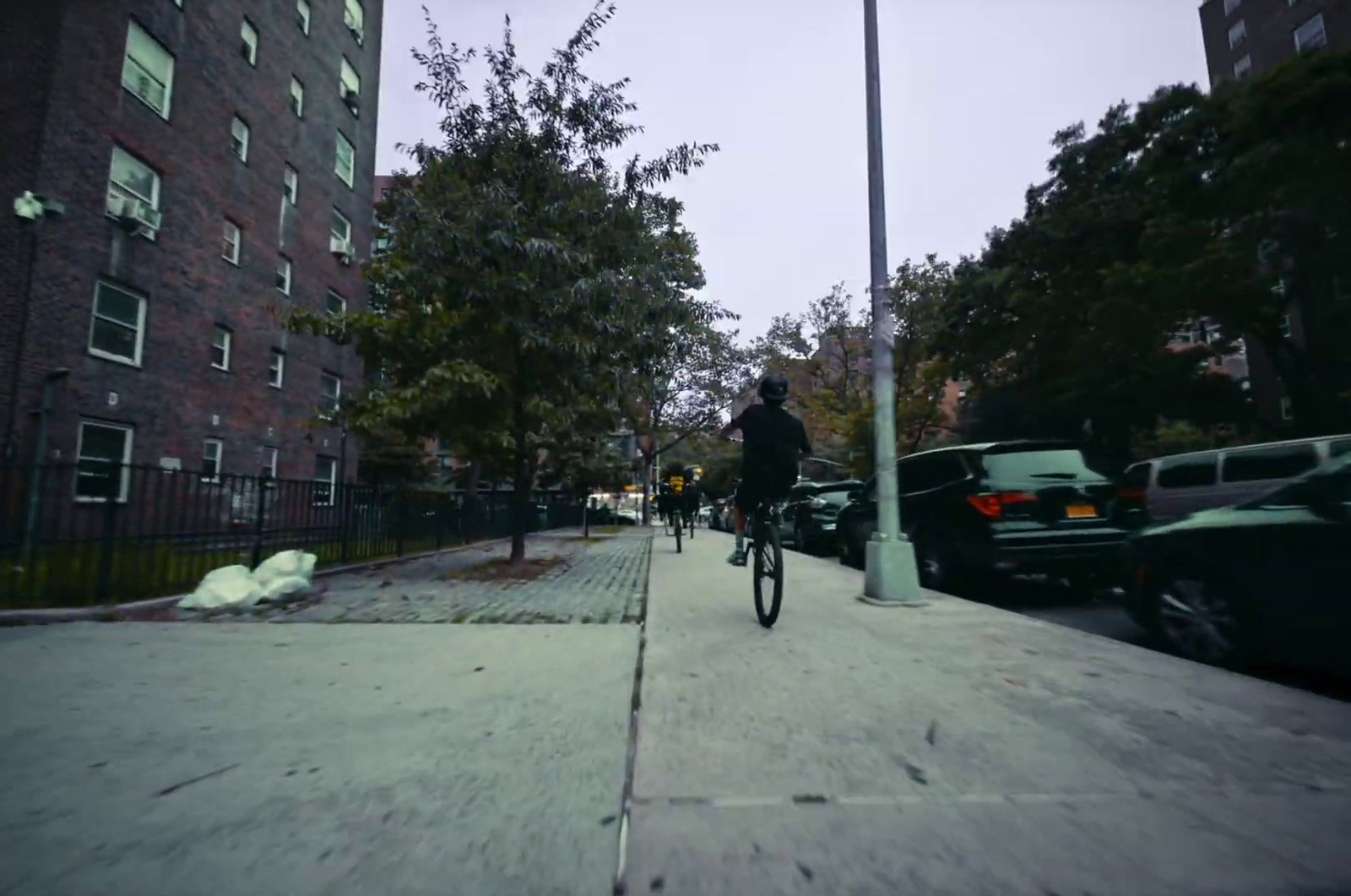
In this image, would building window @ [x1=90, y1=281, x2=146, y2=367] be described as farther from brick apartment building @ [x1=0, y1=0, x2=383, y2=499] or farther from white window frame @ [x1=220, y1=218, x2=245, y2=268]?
white window frame @ [x1=220, y1=218, x2=245, y2=268]

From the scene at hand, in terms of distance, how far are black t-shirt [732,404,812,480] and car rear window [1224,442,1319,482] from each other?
23.5 feet

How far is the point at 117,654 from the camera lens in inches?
166

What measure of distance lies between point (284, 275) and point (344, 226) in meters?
3.84

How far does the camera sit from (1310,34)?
2972 centimetres

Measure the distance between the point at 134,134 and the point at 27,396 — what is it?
224 inches

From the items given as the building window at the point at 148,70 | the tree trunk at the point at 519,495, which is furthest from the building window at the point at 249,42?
the tree trunk at the point at 519,495

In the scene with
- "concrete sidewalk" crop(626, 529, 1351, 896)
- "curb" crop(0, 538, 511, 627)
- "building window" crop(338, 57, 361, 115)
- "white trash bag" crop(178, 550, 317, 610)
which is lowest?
"concrete sidewalk" crop(626, 529, 1351, 896)

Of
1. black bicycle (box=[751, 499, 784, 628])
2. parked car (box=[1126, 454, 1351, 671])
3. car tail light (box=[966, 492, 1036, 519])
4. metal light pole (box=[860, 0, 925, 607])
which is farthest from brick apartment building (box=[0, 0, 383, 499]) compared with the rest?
parked car (box=[1126, 454, 1351, 671])

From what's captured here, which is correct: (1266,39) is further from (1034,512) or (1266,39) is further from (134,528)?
(134,528)

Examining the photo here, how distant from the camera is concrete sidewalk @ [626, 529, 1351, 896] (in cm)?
179

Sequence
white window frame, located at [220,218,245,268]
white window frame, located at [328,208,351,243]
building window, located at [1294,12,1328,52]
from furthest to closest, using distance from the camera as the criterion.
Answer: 1. building window, located at [1294,12,1328,52]
2. white window frame, located at [328,208,351,243]
3. white window frame, located at [220,218,245,268]

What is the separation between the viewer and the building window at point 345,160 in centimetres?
2156

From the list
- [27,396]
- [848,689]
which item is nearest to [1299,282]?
[848,689]

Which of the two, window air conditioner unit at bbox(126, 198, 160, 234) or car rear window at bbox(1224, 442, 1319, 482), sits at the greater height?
window air conditioner unit at bbox(126, 198, 160, 234)
